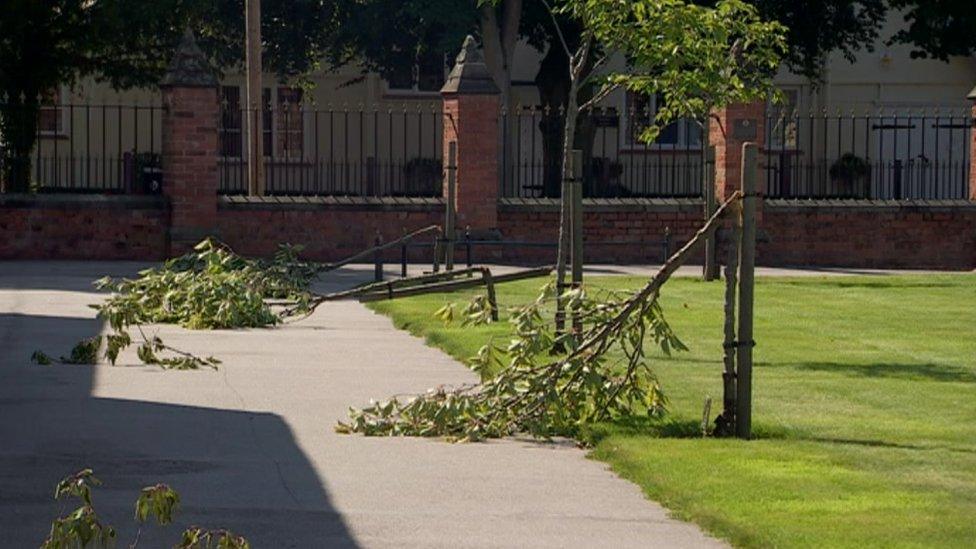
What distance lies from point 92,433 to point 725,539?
4.51 m

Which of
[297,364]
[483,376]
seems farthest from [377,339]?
[483,376]

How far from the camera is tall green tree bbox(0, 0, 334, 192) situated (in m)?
33.1

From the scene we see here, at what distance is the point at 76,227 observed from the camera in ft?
97.1

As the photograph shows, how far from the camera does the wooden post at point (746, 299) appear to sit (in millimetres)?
11445

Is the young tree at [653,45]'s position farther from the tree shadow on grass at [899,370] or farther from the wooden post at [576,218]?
the tree shadow on grass at [899,370]

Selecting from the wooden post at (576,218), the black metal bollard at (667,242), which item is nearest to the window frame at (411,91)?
the black metal bollard at (667,242)

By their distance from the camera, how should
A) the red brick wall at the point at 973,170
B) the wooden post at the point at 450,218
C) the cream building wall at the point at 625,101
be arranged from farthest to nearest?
the cream building wall at the point at 625,101 < the red brick wall at the point at 973,170 < the wooden post at the point at 450,218

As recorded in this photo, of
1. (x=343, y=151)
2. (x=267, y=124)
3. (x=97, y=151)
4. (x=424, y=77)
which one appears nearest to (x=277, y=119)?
(x=267, y=124)

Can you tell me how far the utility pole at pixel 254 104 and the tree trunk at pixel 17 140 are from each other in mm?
3417

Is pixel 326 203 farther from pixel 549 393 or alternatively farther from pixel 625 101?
pixel 549 393

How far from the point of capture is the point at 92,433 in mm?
11539

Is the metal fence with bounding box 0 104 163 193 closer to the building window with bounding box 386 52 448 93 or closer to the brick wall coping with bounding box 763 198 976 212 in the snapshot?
the building window with bounding box 386 52 448 93

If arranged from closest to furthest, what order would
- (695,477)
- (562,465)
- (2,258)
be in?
(695,477), (562,465), (2,258)

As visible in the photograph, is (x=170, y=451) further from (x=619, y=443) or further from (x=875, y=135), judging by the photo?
(x=875, y=135)
